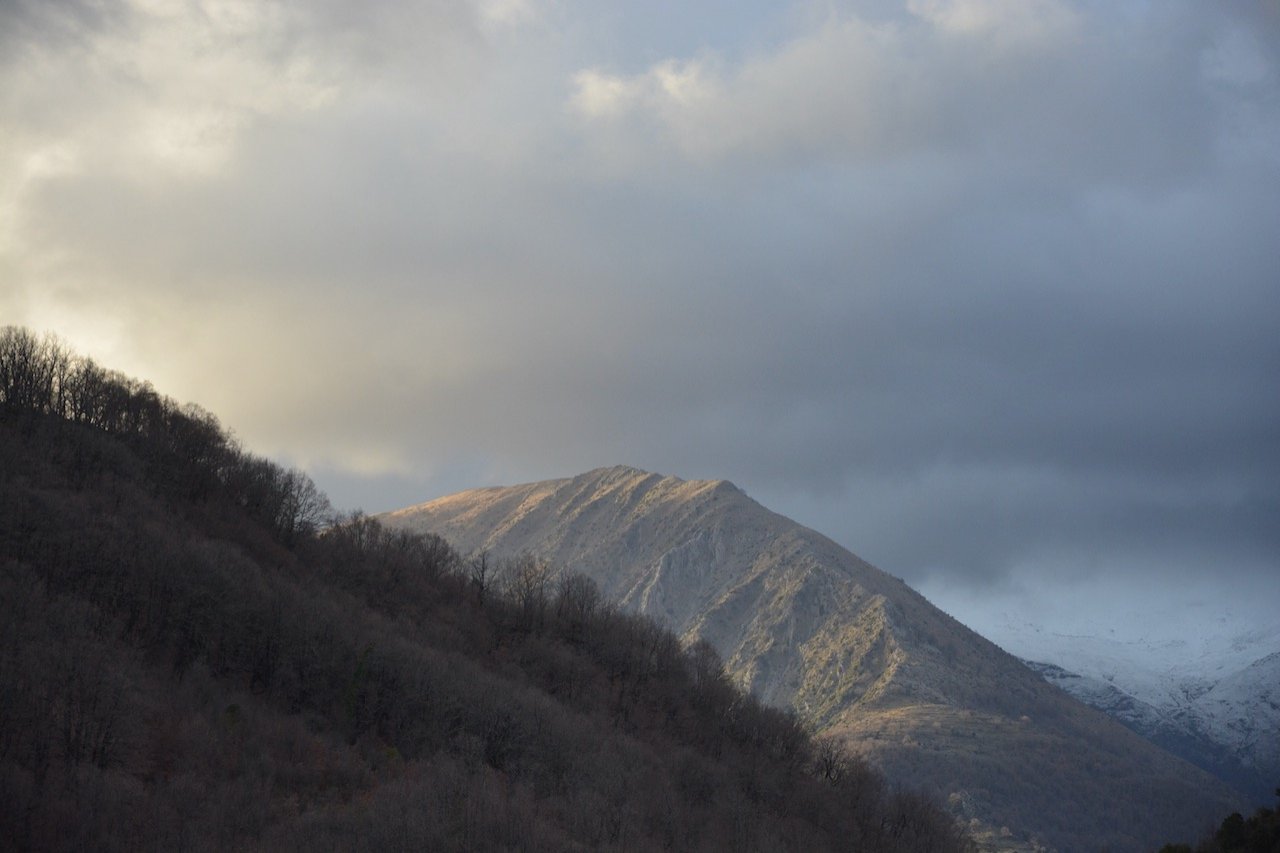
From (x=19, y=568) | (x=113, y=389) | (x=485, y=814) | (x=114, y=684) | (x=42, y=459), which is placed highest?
(x=113, y=389)

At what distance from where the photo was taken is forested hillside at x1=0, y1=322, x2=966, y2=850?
1911 inches

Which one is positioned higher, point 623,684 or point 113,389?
point 113,389

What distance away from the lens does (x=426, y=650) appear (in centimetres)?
8575

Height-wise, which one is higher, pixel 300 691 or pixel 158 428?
pixel 158 428

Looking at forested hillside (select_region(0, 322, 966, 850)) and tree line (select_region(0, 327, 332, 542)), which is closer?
forested hillside (select_region(0, 322, 966, 850))

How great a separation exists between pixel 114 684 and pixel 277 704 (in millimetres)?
15320

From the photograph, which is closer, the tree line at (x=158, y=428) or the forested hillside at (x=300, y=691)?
the forested hillside at (x=300, y=691)

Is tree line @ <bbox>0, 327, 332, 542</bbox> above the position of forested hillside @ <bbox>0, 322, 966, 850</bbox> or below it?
above

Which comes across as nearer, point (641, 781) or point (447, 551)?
point (641, 781)

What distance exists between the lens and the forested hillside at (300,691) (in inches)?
1911

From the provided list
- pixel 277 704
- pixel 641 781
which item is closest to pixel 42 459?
pixel 277 704

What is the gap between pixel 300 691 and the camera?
2749 inches

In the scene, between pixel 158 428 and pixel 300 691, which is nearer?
pixel 300 691

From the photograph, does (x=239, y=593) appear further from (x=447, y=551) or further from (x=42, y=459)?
(x=447, y=551)
